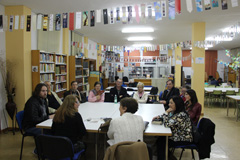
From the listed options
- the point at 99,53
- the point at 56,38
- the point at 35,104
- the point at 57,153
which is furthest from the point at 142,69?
the point at 57,153

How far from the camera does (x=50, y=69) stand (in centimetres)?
628

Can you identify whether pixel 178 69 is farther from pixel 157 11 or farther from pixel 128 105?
pixel 128 105

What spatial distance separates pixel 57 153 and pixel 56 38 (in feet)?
18.2

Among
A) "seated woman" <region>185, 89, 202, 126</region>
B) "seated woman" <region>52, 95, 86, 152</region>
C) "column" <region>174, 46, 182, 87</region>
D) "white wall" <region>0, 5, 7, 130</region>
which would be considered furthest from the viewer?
"column" <region>174, 46, 182, 87</region>

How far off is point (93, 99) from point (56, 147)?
2929mm

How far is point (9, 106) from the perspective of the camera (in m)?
4.96

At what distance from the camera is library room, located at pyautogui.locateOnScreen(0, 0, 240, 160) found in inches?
101

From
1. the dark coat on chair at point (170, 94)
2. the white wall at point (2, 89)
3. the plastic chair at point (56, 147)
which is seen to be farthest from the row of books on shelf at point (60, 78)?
the plastic chair at point (56, 147)

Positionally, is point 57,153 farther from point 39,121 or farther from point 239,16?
point 239,16

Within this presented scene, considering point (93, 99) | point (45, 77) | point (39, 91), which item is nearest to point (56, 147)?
point (39, 91)

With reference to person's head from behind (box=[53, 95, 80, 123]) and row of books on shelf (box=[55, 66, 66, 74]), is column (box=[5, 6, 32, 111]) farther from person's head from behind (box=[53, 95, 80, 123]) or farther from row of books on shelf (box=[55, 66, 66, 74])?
person's head from behind (box=[53, 95, 80, 123])

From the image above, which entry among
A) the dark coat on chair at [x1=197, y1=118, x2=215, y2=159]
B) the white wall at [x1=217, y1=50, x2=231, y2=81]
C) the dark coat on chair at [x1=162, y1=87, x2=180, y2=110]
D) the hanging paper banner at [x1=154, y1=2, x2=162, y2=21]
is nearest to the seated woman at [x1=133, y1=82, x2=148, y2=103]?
the dark coat on chair at [x1=162, y1=87, x2=180, y2=110]

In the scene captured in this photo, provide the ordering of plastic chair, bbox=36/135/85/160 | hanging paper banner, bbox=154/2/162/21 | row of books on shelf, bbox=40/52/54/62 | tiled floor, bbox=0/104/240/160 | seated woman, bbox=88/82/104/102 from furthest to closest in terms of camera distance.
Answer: row of books on shelf, bbox=40/52/54/62 < seated woman, bbox=88/82/104/102 < hanging paper banner, bbox=154/2/162/21 < tiled floor, bbox=0/104/240/160 < plastic chair, bbox=36/135/85/160

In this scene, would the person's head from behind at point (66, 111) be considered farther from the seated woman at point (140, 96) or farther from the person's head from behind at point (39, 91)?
the seated woman at point (140, 96)
